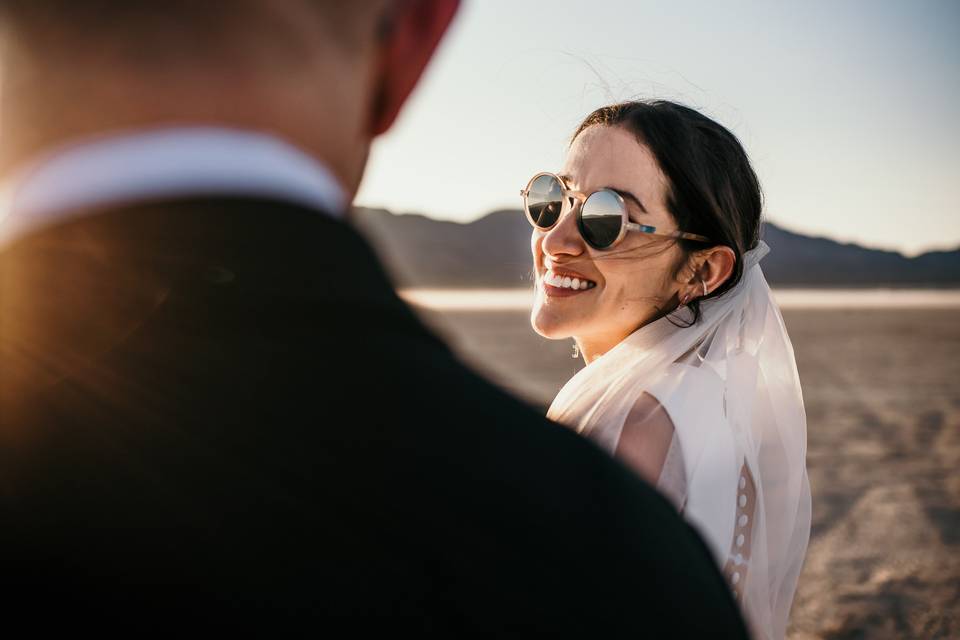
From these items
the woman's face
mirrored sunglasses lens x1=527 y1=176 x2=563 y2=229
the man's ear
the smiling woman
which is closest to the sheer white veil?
the smiling woman

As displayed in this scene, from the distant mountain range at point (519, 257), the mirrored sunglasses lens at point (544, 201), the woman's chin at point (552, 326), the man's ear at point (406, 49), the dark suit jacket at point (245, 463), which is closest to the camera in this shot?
the dark suit jacket at point (245, 463)

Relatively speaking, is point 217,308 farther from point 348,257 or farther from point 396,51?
point 396,51

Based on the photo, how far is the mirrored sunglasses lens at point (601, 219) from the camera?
2.70 meters

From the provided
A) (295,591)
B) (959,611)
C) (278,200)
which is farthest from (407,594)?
(959,611)

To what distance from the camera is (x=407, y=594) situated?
0.66 m

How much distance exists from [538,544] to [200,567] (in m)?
0.29

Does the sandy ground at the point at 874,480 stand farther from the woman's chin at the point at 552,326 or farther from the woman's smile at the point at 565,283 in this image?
the woman's smile at the point at 565,283

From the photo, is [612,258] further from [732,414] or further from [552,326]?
[732,414]

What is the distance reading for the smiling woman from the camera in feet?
8.24

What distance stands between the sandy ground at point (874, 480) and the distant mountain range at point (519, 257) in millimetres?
83734

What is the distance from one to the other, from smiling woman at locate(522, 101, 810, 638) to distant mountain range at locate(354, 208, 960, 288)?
99.5m

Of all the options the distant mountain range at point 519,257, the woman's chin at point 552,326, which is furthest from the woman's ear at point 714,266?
the distant mountain range at point 519,257

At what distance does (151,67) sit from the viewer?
676mm

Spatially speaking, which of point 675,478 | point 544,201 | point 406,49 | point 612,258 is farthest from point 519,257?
point 406,49
